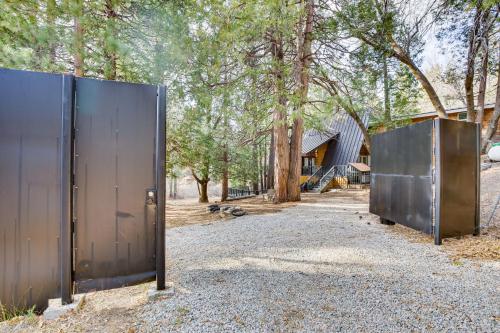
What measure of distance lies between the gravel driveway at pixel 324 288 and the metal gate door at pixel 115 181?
0.55 meters

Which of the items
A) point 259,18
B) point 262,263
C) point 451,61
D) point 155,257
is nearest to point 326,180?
point 451,61

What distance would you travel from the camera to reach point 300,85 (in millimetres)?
7352

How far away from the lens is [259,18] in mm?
5547

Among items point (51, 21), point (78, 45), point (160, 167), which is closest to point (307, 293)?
point (160, 167)

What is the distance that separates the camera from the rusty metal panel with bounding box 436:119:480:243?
414 centimetres

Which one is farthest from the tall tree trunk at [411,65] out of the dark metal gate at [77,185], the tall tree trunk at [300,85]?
the dark metal gate at [77,185]

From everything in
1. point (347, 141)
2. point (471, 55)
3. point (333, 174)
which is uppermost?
point (471, 55)

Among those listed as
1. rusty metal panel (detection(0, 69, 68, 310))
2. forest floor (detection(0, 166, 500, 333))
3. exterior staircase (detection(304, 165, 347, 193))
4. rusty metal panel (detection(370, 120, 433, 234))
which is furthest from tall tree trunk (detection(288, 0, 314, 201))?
exterior staircase (detection(304, 165, 347, 193))

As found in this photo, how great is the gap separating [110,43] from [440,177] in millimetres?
6079

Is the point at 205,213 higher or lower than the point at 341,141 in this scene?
lower

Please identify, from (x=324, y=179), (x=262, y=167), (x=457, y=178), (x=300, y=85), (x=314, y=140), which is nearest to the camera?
(x=457, y=178)

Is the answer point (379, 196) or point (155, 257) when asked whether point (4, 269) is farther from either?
point (379, 196)

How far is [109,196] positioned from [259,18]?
16.0 feet

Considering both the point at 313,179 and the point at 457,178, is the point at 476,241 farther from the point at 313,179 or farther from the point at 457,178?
the point at 313,179
